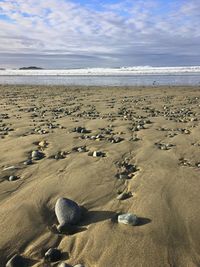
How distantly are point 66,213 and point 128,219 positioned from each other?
0.56 m

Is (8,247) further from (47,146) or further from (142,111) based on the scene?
(142,111)

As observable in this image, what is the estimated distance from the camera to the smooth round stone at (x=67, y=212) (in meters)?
3.56

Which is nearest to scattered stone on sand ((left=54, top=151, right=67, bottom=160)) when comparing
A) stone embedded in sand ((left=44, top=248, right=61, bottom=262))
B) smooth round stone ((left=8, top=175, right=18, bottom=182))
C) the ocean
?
smooth round stone ((left=8, top=175, right=18, bottom=182))

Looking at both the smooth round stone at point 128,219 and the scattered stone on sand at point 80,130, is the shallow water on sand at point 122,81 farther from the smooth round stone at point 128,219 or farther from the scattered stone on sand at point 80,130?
the smooth round stone at point 128,219

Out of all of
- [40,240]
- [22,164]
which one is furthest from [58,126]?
[40,240]

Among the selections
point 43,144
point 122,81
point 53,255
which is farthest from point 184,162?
point 122,81

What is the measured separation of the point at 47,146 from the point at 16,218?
2.88 metres

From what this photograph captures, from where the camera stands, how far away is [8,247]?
3.20 meters

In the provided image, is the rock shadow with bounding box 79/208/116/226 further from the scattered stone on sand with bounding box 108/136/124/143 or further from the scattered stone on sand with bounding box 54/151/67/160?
the scattered stone on sand with bounding box 108/136/124/143

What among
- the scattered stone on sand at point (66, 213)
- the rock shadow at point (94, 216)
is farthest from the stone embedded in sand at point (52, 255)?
the rock shadow at point (94, 216)

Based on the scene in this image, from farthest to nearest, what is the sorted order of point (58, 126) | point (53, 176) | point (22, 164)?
point (58, 126), point (22, 164), point (53, 176)

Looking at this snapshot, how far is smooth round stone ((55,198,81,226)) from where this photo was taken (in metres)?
3.56

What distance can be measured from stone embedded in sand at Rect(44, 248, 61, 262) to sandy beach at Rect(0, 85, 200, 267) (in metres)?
0.03

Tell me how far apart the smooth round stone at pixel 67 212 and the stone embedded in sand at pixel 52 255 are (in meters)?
0.41
